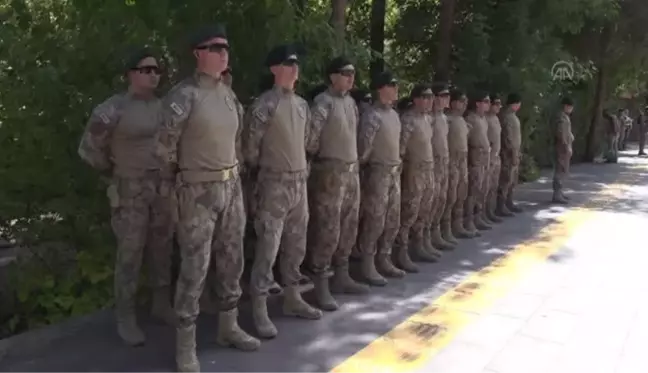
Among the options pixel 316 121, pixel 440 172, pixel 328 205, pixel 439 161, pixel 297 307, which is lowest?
pixel 297 307

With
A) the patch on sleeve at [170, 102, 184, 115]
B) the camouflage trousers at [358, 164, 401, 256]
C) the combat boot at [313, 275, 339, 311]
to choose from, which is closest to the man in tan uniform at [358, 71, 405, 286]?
the camouflage trousers at [358, 164, 401, 256]

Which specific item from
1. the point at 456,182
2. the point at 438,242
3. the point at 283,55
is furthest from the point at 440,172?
the point at 283,55

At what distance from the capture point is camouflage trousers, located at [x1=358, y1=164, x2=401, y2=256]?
5809mm

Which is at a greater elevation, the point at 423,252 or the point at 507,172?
the point at 507,172

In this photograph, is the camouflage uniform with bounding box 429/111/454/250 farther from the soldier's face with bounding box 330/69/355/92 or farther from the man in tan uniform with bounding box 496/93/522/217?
the man in tan uniform with bounding box 496/93/522/217

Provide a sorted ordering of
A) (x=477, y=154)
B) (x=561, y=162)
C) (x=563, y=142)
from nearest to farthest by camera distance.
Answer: (x=477, y=154), (x=563, y=142), (x=561, y=162)

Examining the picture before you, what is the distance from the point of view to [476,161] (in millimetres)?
8312

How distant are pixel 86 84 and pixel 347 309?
2.65 meters

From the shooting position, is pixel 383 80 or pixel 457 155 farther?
pixel 457 155

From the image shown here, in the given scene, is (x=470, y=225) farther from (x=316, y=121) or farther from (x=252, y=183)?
(x=252, y=183)

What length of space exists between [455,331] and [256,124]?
1.99m

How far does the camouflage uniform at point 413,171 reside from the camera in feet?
21.1

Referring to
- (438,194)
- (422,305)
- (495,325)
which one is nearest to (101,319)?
(422,305)

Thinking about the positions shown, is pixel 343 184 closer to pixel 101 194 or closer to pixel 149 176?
pixel 149 176
